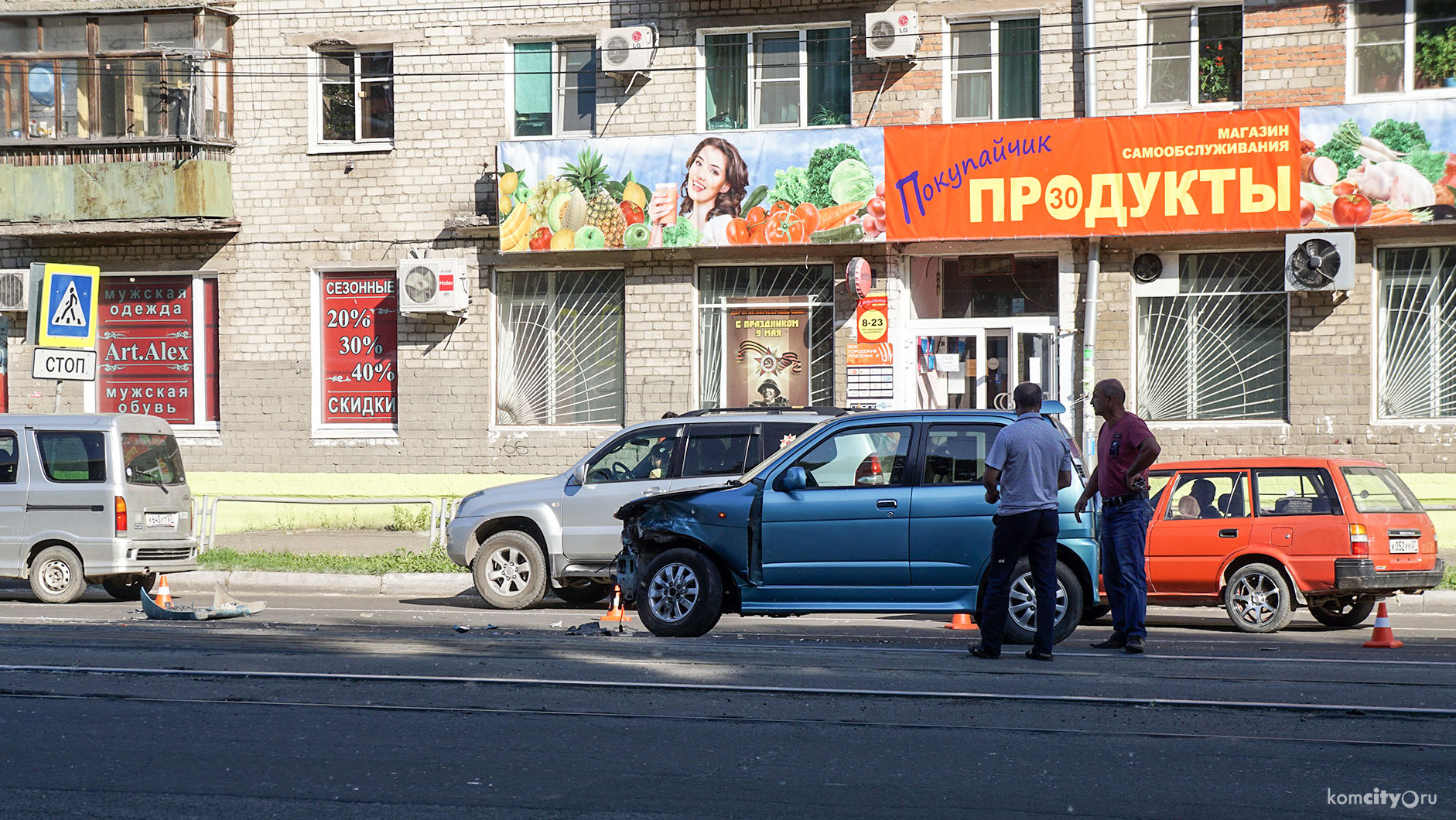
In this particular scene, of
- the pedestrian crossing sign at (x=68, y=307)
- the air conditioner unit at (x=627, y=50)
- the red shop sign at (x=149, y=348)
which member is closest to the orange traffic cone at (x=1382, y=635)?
the air conditioner unit at (x=627, y=50)

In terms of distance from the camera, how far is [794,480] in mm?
10273

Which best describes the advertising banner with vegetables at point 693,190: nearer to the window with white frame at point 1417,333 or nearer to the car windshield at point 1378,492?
the window with white frame at point 1417,333

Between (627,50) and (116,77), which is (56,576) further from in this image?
(627,50)

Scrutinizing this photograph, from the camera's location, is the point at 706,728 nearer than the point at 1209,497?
Yes

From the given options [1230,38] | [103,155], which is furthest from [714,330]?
[103,155]

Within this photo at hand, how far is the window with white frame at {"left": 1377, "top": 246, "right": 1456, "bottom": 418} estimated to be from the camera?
17578 millimetres

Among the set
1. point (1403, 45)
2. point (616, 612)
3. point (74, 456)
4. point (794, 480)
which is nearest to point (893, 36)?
point (1403, 45)

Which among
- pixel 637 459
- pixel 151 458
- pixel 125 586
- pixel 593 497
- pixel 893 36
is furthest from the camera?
pixel 893 36

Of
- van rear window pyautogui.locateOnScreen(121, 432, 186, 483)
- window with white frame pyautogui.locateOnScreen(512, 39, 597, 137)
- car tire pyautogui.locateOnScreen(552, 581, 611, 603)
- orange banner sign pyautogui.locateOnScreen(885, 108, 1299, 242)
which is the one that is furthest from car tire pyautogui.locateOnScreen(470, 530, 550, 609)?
window with white frame pyautogui.locateOnScreen(512, 39, 597, 137)

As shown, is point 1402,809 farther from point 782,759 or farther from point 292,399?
point 292,399

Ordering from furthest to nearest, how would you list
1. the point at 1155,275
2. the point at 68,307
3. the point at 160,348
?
the point at 160,348
the point at 1155,275
the point at 68,307

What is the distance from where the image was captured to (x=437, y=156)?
805 inches

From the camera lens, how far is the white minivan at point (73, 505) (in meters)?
14.6

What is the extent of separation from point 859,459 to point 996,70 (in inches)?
403
